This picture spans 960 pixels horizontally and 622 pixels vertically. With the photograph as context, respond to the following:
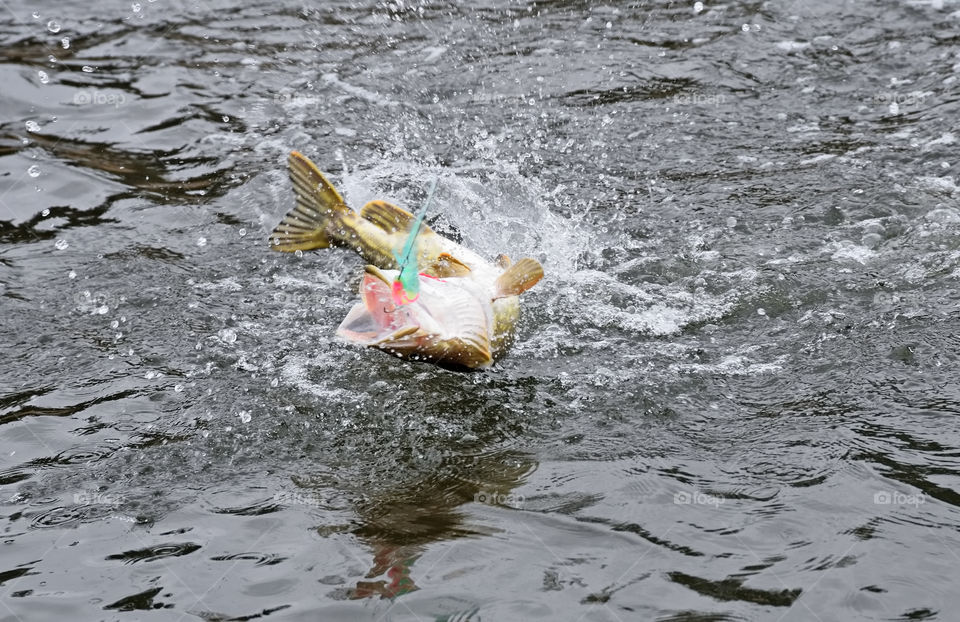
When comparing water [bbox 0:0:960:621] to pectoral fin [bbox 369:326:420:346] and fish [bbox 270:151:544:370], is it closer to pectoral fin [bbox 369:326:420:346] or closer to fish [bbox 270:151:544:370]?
fish [bbox 270:151:544:370]

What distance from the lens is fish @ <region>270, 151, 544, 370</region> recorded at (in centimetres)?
439

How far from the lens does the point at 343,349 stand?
5.84m

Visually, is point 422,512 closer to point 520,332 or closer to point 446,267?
point 446,267

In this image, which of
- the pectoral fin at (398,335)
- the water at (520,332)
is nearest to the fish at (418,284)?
the pectoral fin at (398,335)

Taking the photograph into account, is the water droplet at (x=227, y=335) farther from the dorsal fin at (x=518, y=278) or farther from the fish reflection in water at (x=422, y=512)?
→ the dorsal fin at (x=518, y=278)

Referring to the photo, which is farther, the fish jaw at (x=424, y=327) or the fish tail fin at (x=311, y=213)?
the fish tail fin at (x=311, y=213)

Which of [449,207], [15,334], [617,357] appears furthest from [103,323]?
[617,357]

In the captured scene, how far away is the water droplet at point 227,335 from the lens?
596 centimetres

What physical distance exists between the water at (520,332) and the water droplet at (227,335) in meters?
0.03

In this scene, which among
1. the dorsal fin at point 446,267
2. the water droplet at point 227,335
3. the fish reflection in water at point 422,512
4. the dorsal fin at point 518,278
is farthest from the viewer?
the water droplet at point 227,335

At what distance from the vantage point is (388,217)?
5363 millimetres

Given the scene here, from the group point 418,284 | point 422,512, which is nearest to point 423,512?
point 422,512

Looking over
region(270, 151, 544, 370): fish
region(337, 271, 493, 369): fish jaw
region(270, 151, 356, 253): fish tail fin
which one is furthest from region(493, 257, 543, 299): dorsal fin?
region(270, 151, 356, 253): fish tail fin

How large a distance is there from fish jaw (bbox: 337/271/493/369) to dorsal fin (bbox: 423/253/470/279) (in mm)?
371
